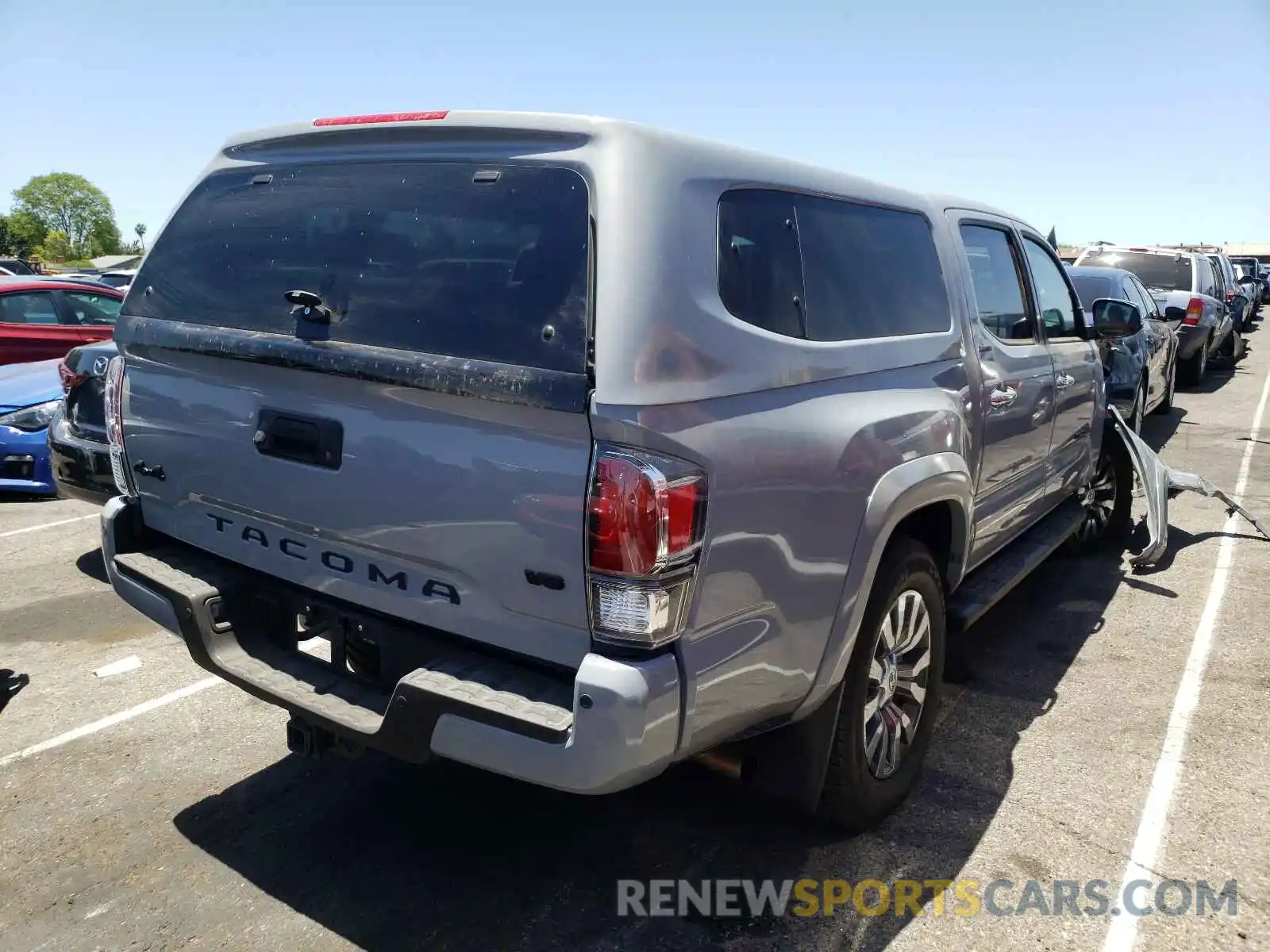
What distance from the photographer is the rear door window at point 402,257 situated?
2326 millimetres

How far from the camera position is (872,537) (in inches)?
109

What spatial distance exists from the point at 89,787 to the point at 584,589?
228 cm

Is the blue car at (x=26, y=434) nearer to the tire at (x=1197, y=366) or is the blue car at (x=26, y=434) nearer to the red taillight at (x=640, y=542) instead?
the red taillight at (x=640, y=542)

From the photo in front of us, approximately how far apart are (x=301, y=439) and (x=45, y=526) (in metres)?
5.26

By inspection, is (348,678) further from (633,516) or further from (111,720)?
(111,720)

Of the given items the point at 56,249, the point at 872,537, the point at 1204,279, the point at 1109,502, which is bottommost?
the point at 56,249

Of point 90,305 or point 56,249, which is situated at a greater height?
point 90,305

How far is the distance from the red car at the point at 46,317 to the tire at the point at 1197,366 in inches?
557

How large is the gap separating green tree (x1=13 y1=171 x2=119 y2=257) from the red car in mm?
153537

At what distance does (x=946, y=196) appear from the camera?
4.02 metres

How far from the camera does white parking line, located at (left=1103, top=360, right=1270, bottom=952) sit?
9.17 ft

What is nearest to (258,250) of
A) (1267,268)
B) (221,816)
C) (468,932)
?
(221,816)

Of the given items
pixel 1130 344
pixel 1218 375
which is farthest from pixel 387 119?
pixel 1218 375

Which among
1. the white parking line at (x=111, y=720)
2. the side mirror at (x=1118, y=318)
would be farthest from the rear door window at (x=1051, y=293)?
the white parking line at (x=111, y=720)
